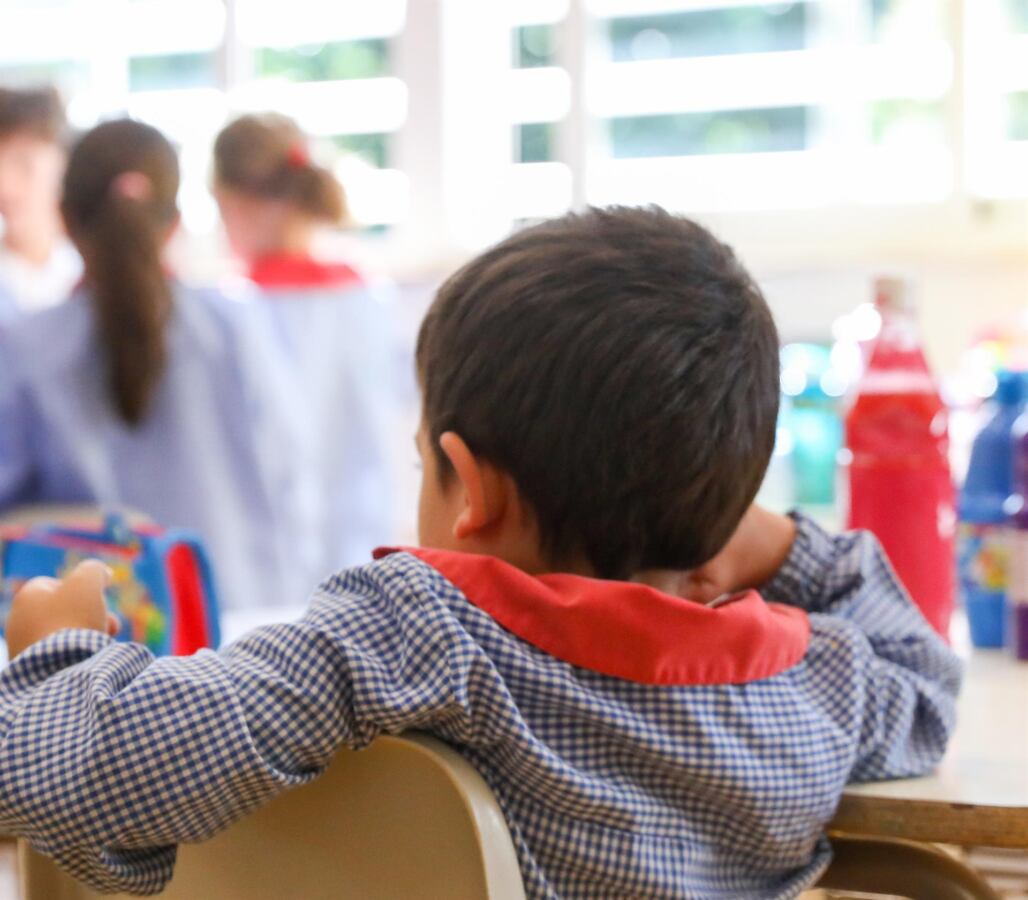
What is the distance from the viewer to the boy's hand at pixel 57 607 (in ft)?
2.76

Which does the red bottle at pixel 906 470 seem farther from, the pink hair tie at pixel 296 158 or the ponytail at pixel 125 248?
the pink hair tie at pixel 296 158

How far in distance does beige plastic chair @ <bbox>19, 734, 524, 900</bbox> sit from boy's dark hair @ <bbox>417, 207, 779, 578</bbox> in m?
0.16

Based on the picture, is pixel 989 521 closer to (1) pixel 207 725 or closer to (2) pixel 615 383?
(2) pixel 615 383

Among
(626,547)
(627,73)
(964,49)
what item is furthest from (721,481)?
(627,73)

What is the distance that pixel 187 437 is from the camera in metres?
2.17

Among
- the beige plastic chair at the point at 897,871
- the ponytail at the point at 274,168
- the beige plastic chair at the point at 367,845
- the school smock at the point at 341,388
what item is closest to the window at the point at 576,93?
the ponytail at the point at 274,168

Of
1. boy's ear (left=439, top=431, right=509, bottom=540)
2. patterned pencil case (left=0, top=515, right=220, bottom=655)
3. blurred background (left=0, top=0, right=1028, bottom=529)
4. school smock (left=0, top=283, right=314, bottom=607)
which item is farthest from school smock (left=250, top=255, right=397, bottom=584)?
boy's ear (left=439, top=431, right=509, bottom=540)

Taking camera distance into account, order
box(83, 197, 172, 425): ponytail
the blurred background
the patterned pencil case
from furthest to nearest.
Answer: the blurred background
box(83, 197, 172, 425): ponytail
the patterned pencil case

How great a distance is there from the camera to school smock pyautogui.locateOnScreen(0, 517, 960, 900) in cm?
70

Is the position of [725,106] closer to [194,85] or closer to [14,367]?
[194,85]

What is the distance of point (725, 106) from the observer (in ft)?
10.8

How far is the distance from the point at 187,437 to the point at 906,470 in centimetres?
121

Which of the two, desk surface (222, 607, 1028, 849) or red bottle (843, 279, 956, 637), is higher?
red bottle (843, 279, 956, 637)

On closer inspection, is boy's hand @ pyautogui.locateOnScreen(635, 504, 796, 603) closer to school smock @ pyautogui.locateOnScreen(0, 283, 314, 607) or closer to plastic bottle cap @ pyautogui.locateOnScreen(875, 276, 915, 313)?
plastic bottle cap @ pyautogui.locateOnScreen(875, 276, 915, 313)
